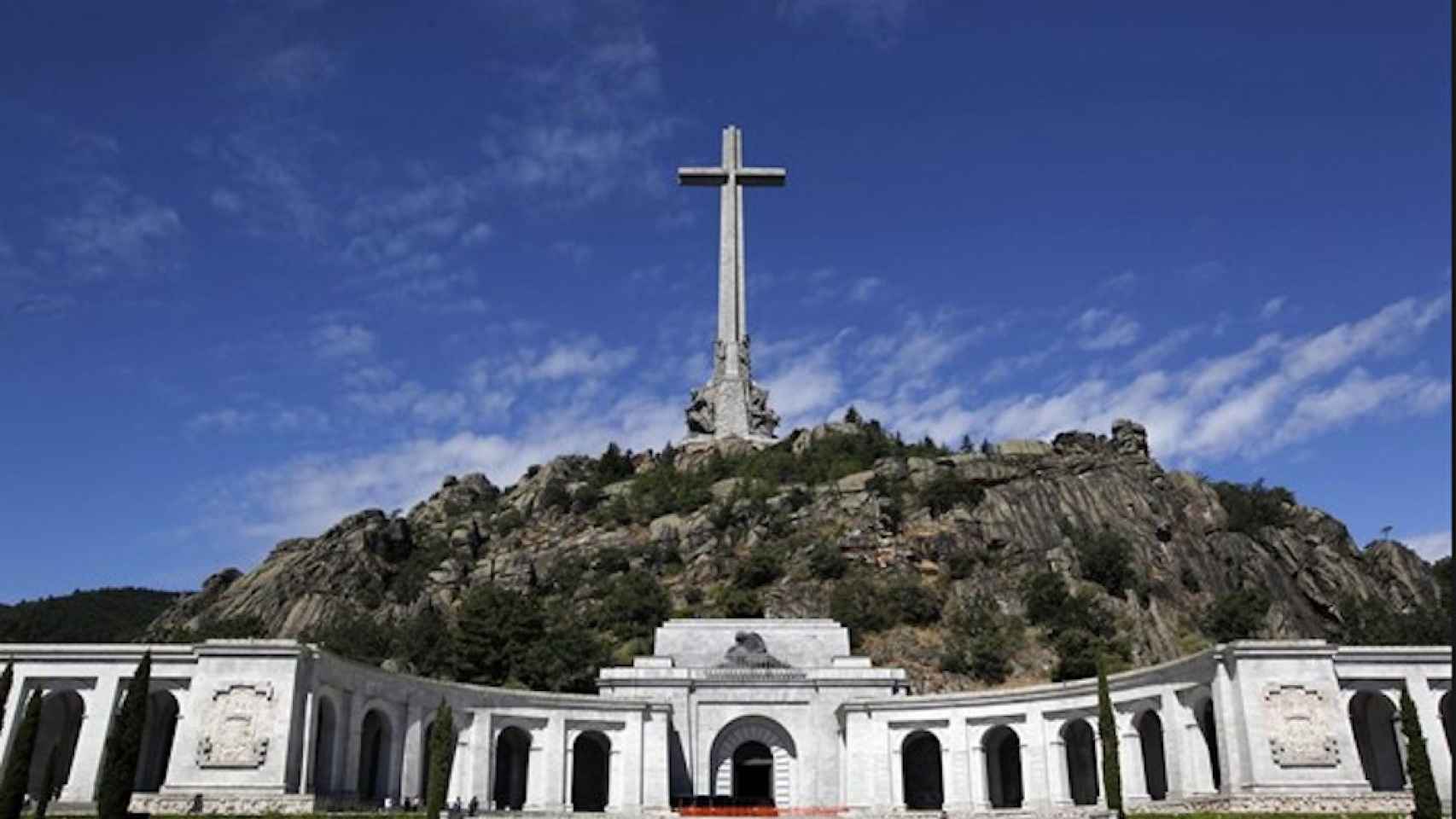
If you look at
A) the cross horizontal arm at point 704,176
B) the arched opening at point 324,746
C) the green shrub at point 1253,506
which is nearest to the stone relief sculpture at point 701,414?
the cross horizontal arm at point 704,176

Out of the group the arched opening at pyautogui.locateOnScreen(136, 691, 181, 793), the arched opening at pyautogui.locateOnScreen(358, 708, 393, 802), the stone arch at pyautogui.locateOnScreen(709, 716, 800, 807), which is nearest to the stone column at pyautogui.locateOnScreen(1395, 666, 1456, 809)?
the stone arch at pyautogui.locateOnScreen(709, 716, 800, 807)

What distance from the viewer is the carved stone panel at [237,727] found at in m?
38.8

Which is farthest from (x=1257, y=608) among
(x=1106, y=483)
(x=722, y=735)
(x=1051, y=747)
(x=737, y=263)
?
(x=737, y=263)

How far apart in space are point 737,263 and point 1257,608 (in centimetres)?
4573

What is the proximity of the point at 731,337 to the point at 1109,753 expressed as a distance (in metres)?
61.1

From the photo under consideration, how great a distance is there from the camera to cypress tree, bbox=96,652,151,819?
31.0m

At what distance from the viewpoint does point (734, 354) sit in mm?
96000

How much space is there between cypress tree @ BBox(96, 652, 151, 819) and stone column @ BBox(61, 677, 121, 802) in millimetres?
9584

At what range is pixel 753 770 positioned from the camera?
5478cm

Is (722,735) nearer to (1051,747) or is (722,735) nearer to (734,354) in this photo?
(1051,747)

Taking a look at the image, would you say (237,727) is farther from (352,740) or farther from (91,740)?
(91,740)

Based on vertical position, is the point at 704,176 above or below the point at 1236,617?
above

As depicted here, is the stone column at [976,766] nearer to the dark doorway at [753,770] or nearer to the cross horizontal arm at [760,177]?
the dark doorway at [753,770]

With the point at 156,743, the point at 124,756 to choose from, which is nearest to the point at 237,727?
the point at 156,743
